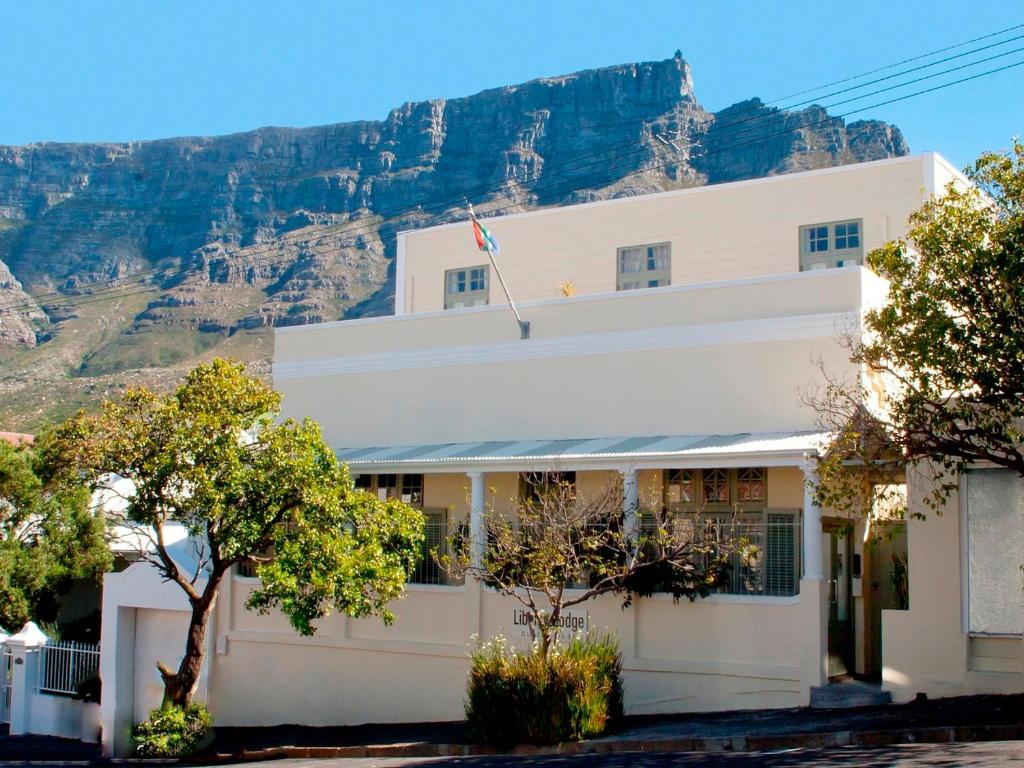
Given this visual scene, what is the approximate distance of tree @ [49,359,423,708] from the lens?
1719cm

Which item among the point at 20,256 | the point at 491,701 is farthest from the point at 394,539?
the point at 20,256

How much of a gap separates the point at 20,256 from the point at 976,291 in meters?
121

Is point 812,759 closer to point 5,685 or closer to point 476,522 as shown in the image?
point 476,522

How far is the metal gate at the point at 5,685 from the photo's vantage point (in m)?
24.4

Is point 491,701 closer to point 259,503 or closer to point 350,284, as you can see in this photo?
point 259,503

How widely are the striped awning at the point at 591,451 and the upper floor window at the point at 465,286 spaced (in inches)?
228

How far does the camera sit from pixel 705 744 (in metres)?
13.7

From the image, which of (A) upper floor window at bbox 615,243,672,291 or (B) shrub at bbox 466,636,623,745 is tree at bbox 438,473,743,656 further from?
(A) upper floor window at bbox 615,243,672,291

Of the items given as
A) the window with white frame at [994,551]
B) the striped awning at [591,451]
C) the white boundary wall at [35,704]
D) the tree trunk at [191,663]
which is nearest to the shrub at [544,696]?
the striped awning at [591,451]

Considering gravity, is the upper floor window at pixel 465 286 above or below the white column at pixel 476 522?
above

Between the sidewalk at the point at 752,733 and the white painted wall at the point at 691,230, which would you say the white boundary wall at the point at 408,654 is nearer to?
the sidewalk at the point at 752,733

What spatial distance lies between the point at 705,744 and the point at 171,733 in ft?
28.9

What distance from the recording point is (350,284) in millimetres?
107438

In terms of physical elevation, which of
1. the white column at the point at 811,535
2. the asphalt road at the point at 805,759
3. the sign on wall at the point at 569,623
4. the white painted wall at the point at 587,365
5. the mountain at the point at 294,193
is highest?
the mountain at the point at 294,193
